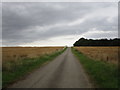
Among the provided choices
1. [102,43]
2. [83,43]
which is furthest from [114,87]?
[83,43]

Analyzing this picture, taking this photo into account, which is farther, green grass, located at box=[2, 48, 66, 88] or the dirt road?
green grass, located at box=[2, 48, 66, 88]

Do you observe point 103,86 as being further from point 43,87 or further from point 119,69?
point 119,69

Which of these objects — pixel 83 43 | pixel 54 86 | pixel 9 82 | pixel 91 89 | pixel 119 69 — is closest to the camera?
pixel 91 89

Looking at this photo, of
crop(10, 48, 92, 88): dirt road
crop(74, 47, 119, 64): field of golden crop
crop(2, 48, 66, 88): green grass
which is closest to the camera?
crop(10, 48, 92, 88): dirt road

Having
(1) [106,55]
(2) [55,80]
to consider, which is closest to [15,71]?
(2) [55,80]

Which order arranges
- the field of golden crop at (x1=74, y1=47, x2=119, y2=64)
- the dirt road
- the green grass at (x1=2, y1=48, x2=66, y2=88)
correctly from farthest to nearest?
the field of golden crop at (x1=74, y1=47, x2=119, y2=64)
the green grass at (x1=2, y1=48, x2=66, y2=88)
the dirt road

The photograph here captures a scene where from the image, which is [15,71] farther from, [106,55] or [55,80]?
[106,55]

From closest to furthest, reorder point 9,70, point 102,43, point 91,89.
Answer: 1. point 91,89
2. point 9,70
3. point 102,43

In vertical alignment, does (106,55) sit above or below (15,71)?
above

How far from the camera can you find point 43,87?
825 centimetres

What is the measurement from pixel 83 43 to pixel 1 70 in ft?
535

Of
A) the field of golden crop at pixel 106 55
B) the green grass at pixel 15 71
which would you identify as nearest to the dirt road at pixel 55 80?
the green grass at pixel 15 71

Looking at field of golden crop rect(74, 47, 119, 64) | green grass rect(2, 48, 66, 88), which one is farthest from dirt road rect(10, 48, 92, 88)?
field of golden crop rect(74, 47, 119, 64)

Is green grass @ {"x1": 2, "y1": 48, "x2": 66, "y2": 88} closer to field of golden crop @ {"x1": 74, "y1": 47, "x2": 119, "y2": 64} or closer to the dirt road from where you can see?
the dirt road
